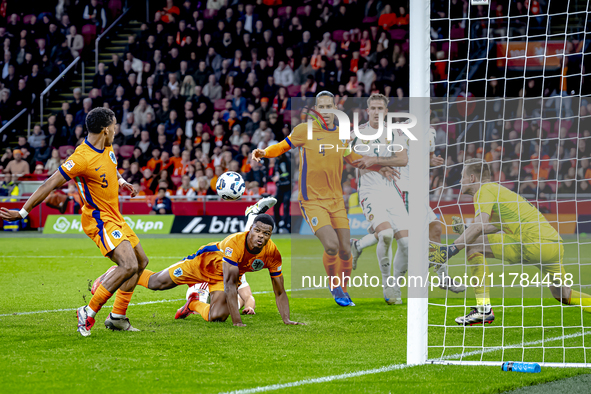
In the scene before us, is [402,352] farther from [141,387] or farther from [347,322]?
[141,387]

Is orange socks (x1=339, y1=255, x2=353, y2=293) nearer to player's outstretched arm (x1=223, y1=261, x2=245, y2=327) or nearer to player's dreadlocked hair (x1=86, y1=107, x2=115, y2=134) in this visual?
player's outstretched arm (x1=223, y1=261, x2=245, y2=327)

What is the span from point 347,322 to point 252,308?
114 centimetres

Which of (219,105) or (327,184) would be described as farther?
(219,105)

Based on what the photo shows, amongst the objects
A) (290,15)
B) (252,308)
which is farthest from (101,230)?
(290,15)

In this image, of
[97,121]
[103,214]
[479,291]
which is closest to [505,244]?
[479,291]

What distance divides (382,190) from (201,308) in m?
2.86

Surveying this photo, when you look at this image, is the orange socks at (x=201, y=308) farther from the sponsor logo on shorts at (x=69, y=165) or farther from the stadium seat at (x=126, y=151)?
the stadium seat at (x=126, y=151)

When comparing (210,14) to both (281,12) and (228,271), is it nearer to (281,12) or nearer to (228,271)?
(281,12)

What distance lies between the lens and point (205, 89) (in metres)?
21.8

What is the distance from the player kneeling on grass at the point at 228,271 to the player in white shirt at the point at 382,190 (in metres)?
2.04

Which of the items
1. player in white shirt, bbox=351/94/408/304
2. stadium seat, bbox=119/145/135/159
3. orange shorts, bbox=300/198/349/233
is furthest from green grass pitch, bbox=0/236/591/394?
stadium seat, bbox=119/145/135/159

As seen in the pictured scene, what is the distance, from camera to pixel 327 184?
8.45 m

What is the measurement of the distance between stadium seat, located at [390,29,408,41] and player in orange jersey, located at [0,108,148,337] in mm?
16523

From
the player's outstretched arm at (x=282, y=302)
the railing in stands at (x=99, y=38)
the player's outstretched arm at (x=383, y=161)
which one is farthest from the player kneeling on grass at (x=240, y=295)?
the railing in stands at (x=99, y=38)
